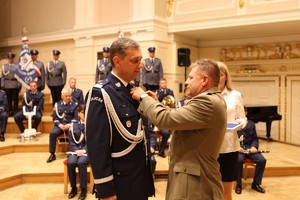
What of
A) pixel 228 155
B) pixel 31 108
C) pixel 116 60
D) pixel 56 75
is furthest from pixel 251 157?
pixel 56 75

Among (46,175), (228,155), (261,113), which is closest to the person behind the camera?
(228,155)

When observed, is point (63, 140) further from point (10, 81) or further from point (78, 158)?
point (10, 81)

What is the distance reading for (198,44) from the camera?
928 centimetres

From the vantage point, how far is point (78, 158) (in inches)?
170

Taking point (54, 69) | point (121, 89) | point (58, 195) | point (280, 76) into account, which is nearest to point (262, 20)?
point (280, 76)

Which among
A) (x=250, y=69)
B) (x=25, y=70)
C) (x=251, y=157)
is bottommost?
(x=251, y=157)

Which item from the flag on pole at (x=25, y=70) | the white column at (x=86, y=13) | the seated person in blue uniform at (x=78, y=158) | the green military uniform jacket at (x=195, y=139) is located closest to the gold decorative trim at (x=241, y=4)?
the white column at (x=86, y=13)

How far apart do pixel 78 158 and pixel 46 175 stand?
0.70m

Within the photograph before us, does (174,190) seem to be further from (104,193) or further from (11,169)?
(11,169)

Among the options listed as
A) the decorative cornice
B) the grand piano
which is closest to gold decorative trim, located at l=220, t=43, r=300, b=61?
the grand piano

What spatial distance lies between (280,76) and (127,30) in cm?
404

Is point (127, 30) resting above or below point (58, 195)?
above

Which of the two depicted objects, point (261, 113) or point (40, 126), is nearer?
point (40, 126)

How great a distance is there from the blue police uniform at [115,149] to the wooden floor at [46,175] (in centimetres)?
254
